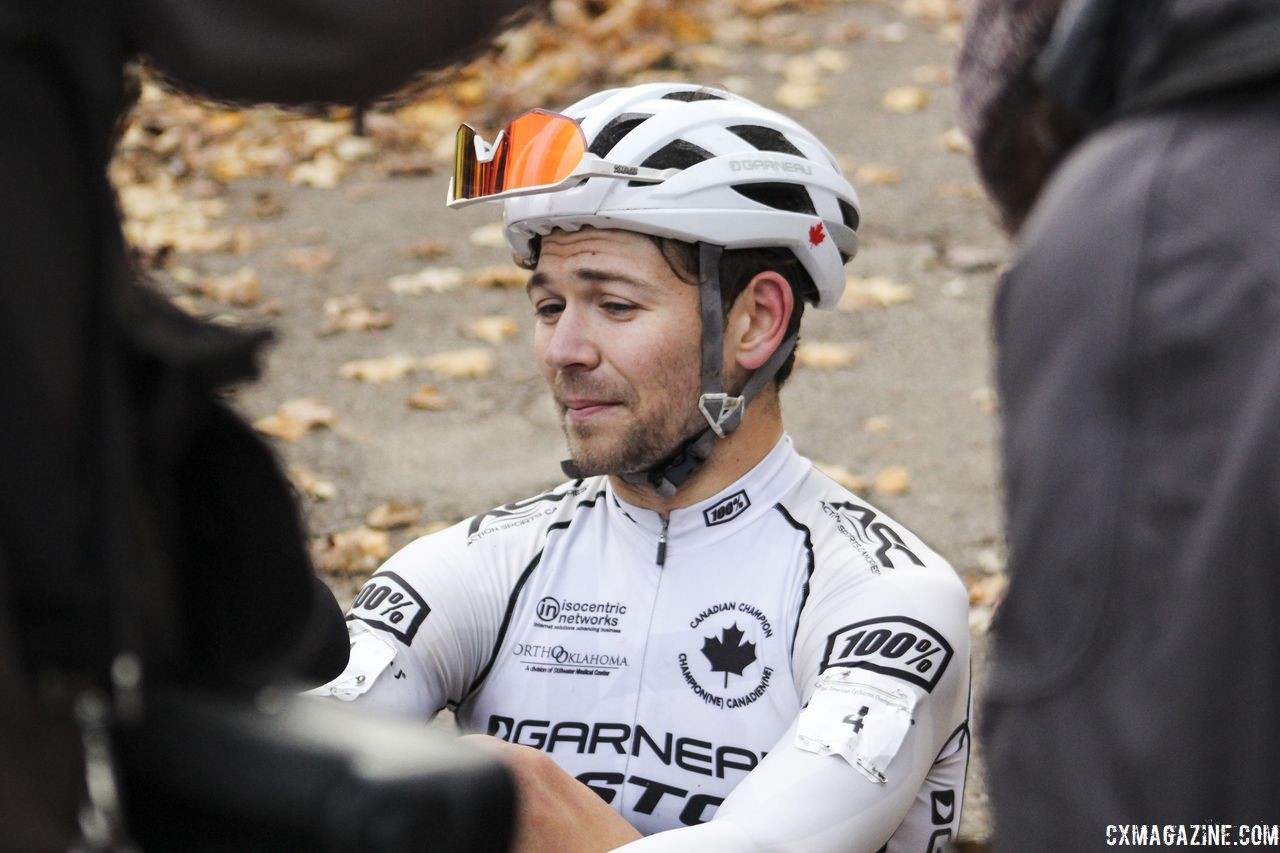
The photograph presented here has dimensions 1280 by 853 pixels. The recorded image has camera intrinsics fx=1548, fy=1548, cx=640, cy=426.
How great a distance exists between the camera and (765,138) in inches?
149

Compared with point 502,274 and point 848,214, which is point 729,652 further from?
point 502,274

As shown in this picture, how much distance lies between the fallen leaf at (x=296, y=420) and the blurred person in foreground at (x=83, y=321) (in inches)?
226

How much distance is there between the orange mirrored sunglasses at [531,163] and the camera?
136 inches

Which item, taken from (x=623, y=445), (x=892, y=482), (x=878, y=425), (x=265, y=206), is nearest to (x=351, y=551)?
(x=892, y=482)

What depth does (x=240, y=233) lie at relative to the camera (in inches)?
366

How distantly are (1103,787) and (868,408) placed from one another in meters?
6.00

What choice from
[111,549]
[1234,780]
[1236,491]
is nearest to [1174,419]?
[1236,491]

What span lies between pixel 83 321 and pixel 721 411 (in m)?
2.26

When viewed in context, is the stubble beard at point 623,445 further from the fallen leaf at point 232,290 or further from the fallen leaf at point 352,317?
the fallen leaf at point 232,290

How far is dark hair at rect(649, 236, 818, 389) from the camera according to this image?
11.8ft

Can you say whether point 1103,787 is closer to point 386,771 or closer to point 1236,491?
point 1236,491

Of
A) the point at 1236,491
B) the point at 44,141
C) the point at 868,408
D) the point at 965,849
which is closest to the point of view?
the point at 1236,491

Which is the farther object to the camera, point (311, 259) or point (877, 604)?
point (311, 259)

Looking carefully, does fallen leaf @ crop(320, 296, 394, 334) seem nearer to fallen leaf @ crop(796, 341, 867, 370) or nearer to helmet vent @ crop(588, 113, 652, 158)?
fallen leaf @ crop(796, 341, 867, 370)
